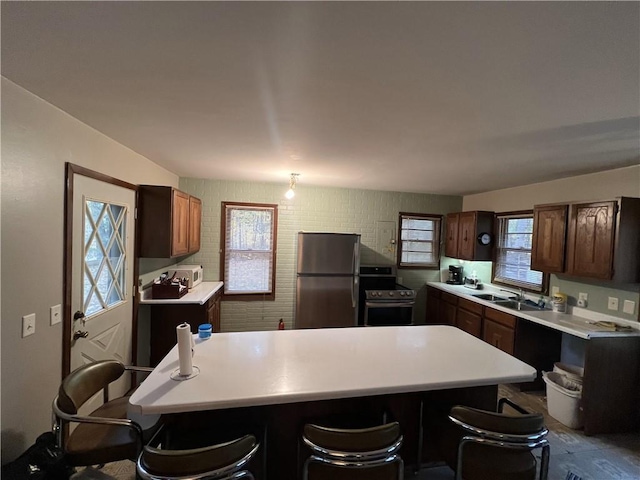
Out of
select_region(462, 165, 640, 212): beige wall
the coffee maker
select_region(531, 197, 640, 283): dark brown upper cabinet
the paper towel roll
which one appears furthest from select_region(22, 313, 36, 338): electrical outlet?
the coffee maker

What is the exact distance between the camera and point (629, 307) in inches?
105

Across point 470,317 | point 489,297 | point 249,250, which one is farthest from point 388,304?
point 249,250

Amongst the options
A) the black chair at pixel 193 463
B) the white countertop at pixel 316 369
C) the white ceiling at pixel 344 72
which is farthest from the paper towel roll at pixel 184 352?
the white ceiling at pixel 344 72

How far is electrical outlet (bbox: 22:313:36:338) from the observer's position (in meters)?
1.57

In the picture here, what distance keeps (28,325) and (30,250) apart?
0.41 meters

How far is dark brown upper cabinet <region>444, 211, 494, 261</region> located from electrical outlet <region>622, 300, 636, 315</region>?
1.73 metres

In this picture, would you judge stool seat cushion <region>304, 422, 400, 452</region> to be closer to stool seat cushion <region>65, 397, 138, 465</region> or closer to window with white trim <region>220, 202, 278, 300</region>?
stool seat cushion <region>65, 397, 138, 465</region>

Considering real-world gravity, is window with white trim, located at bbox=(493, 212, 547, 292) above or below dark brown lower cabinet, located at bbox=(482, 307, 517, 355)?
above

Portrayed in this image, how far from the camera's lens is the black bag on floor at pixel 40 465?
1305 millimetres

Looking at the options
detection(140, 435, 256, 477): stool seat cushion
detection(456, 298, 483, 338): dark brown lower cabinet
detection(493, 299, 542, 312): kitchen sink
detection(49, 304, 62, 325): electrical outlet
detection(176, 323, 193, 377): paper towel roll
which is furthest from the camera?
detection(456, 298, 483, 338): dark brown lower cabinet

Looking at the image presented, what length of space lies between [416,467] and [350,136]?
236 centimetres

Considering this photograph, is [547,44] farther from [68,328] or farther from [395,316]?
[395,316]

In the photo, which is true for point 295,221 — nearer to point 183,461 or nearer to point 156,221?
point 156,221

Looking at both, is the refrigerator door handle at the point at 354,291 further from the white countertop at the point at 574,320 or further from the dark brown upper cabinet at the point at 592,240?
the dark brown upper cabinet at the point at 592,240
